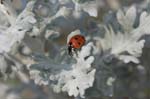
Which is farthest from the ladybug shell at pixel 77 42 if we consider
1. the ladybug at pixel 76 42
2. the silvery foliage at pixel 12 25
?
the silvery foliage at pixel 12 25

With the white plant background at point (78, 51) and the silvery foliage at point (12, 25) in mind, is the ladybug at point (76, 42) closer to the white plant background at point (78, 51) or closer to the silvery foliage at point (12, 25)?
the white plant background at point (78, 51)

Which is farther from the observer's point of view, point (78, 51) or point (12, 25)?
point (78, 51)

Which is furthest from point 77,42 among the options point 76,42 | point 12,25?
point 12,25

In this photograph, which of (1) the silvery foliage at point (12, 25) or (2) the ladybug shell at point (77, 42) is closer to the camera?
(1) the silvery foliage at point (12, 25)

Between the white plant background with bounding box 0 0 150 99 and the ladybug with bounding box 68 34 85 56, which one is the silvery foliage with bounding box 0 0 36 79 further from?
the ladybug with bounding box 68 34 85 56

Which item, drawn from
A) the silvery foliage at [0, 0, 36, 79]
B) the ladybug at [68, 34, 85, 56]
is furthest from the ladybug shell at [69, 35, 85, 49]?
the silvery foliage at [0, 0, 36, 79]

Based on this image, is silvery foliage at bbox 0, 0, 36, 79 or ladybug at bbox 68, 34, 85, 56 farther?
ladybug at bbox 68, 34, 85, 56

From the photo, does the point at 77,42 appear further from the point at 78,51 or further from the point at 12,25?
the point at 12,25

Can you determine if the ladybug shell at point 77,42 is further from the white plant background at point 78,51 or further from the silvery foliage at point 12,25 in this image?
the silvery foliage at point 12,25
